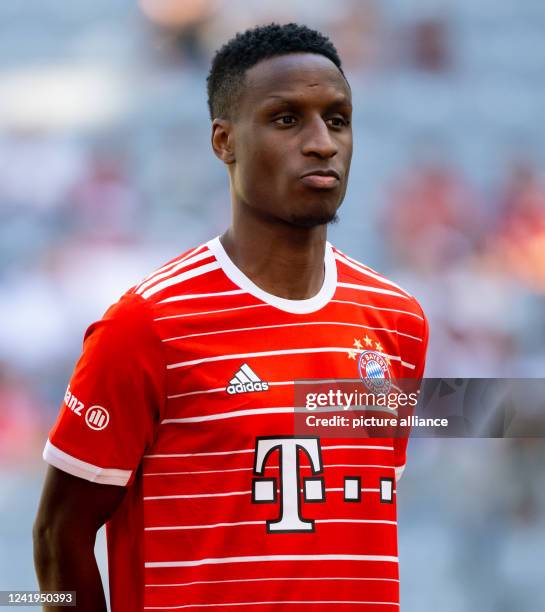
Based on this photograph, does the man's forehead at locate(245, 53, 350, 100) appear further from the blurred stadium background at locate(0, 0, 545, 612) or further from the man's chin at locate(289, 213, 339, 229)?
the blurred stadium background at locate(0, 0, 545, 612)

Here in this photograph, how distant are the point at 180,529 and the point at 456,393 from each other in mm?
814

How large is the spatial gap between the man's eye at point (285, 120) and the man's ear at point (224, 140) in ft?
0.41

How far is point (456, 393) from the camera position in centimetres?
221

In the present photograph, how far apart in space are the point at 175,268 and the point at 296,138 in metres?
0.30

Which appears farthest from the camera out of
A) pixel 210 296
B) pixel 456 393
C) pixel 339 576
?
pixel 456 393

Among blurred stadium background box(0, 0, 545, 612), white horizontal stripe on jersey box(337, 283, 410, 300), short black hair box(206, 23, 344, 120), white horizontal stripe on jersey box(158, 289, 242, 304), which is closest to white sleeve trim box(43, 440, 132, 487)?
white horizontal stripe on jersey box(158, 289, 242, 304)

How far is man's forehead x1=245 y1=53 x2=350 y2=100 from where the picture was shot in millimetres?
1670

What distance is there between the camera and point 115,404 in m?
1.60

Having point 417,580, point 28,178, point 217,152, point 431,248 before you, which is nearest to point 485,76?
point 431,248

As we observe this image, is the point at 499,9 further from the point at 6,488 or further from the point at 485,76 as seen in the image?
the point at 6,488

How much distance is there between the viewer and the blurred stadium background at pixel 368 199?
14.6ft

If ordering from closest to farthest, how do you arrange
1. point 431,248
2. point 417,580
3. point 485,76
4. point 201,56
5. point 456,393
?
1. point 456,393
2. point 417,580
3. point 431,248
4. point 201,56
5. point 485,76

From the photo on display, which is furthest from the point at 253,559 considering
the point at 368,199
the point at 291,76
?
the point at 368,199

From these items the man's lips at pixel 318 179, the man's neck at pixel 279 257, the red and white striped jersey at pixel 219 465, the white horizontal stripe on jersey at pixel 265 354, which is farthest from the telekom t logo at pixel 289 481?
the man's lips at pixel 318 179
